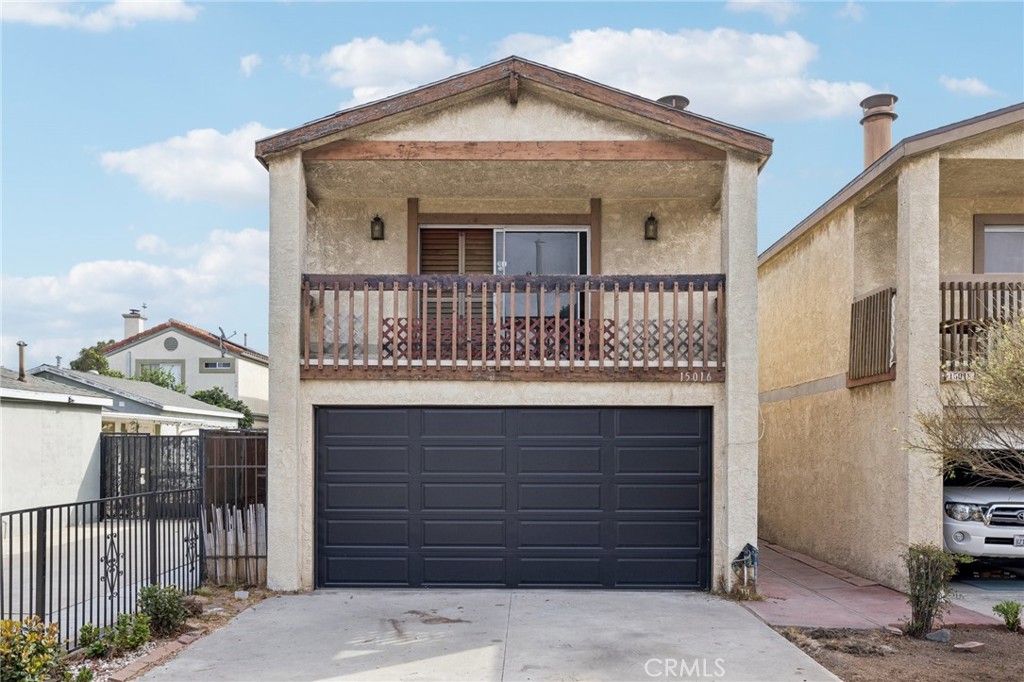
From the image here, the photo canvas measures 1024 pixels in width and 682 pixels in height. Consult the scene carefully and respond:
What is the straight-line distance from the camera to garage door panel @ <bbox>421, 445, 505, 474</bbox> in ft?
33.7

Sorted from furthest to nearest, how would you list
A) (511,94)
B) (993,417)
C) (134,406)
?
(134,406), (511,94), (993,417)

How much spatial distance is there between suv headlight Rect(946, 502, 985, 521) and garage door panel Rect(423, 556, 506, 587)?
18.3 feet

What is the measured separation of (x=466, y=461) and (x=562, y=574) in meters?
1.77

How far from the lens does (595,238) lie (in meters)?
11.6

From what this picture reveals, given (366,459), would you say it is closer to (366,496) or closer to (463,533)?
(366,496)

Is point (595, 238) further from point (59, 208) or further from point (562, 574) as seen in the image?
point (59, 208)

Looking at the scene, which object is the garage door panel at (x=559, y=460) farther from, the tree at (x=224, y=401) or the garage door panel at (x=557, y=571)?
the tree at (x=224, y=401)

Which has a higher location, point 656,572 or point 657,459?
point 657,459

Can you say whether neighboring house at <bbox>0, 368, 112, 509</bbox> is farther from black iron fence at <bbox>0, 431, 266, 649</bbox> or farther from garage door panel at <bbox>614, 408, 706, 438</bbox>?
garage door panel at <bbox>614, 408, 706, 438</bbox>

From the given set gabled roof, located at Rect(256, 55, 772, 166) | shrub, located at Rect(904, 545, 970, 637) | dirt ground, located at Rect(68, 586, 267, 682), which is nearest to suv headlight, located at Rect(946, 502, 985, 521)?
shrub, located at Rect(904, 545, 970, 637)

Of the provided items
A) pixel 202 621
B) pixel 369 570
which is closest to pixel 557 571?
pixel 369 570

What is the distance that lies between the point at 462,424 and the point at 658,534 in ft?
8.85

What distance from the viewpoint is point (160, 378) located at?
2988cm

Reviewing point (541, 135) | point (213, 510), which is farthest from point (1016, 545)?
point (213, 510)
